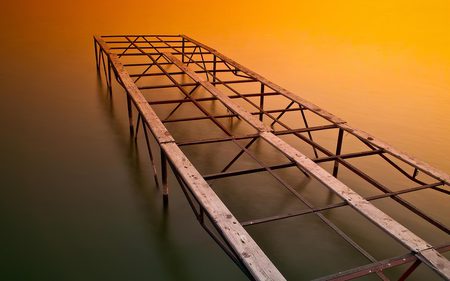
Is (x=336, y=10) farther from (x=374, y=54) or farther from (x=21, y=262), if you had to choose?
(x=21, y=262)

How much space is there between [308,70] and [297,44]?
287cm

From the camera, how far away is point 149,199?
165 inches

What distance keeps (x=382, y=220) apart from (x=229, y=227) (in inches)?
46.1

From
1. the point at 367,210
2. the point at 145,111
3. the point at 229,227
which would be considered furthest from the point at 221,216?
the point at 145,111

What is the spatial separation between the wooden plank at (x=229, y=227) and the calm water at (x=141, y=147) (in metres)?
0.88

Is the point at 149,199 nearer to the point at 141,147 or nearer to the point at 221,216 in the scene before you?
the point at 141,147

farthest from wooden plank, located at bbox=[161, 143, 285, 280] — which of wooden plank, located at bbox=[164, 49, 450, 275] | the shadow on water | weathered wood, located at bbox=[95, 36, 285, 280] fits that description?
wooden plank, located at bbox=[164, 49, 450, 275]

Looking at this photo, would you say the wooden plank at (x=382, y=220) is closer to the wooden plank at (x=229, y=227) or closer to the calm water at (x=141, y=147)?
the calm water at (x=141, y=147)

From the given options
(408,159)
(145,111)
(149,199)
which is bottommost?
(149,199)

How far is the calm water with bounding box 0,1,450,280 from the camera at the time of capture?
11.1 feet

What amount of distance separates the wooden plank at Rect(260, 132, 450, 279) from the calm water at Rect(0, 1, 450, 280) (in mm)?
849

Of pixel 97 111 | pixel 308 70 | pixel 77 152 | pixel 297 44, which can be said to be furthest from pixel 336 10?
pixel 77 152

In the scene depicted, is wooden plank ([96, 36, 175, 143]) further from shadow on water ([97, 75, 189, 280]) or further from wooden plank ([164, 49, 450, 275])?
wooden plank ([164, 49, 450, 275])

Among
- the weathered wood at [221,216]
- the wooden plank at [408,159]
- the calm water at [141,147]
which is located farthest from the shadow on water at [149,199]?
the wooden plank at [408,159]
